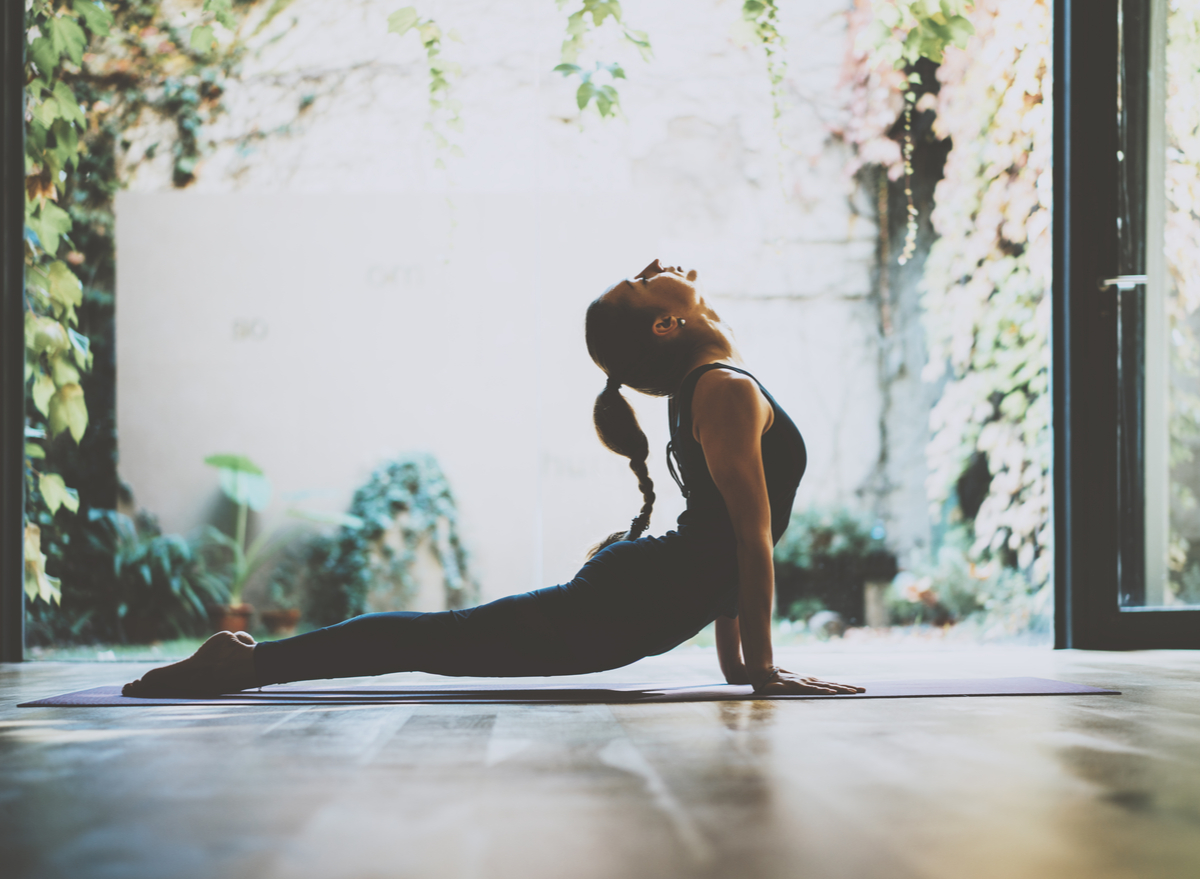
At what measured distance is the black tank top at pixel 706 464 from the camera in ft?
4.84

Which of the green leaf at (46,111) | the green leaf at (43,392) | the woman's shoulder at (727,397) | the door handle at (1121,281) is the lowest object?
the woman's shoulder at (727,397)

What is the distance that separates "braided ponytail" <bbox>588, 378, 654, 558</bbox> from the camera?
1639 millimetres

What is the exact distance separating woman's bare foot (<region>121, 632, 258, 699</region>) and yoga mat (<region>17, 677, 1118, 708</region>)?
24 mm

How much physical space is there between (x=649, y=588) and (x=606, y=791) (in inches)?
24.2

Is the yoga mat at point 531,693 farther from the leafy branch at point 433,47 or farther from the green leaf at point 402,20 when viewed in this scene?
the green leaf at point 402,20

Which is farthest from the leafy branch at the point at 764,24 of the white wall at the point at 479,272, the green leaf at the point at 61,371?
the green leaf at the point at 61,371

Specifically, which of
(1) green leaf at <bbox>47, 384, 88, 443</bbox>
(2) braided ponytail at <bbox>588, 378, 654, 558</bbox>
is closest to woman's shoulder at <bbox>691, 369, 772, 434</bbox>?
(2) braided ponytail at <bbox>588, 378, 654, 558</bbox>

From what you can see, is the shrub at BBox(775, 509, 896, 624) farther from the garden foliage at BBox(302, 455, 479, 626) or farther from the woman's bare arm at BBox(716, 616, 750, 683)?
the woman's bare arm at BBox(716, 616, 750, 683)

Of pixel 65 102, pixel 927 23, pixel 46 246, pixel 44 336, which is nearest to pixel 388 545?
pixel 44 336

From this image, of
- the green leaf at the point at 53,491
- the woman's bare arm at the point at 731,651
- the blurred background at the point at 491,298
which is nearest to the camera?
the woman's bare arm at the point at 731,651

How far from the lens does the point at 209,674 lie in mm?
1455

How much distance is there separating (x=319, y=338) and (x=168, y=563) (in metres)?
1.07

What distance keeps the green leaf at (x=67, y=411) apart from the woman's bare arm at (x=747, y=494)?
1942 millimetres

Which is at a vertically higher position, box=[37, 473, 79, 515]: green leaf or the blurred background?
the blurred background
